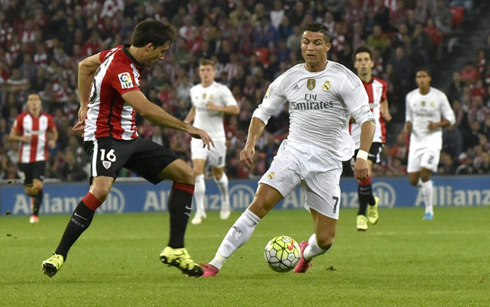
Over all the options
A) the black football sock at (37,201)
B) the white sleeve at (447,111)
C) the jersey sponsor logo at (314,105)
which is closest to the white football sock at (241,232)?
the jersey sponsor logo at (314,105)

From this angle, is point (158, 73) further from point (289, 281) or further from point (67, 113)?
point (289, 281)

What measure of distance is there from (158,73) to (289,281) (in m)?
16.0

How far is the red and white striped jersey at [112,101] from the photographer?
741cm

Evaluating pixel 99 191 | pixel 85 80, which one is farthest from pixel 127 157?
pixel 85 80

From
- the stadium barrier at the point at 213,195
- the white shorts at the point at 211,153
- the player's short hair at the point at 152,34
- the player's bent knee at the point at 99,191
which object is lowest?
the stadium barrier at the point at 213,195

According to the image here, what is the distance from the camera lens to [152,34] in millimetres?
7449

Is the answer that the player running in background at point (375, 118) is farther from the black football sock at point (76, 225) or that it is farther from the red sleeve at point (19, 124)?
the red sleeve at point (19, 124)

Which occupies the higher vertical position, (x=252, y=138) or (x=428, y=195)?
(x=252, y=138)

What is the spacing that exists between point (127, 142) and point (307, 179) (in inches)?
58.2

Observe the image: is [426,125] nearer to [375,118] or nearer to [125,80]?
[375,118]

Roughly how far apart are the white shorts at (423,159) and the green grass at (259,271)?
5.53 ft

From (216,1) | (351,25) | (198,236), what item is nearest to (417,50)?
(351,25)

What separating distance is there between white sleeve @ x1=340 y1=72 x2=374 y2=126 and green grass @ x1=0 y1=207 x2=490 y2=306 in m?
1.28

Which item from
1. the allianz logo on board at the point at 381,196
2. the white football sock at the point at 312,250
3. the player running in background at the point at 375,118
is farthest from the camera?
the allianz logo on board at the point at 381,196
